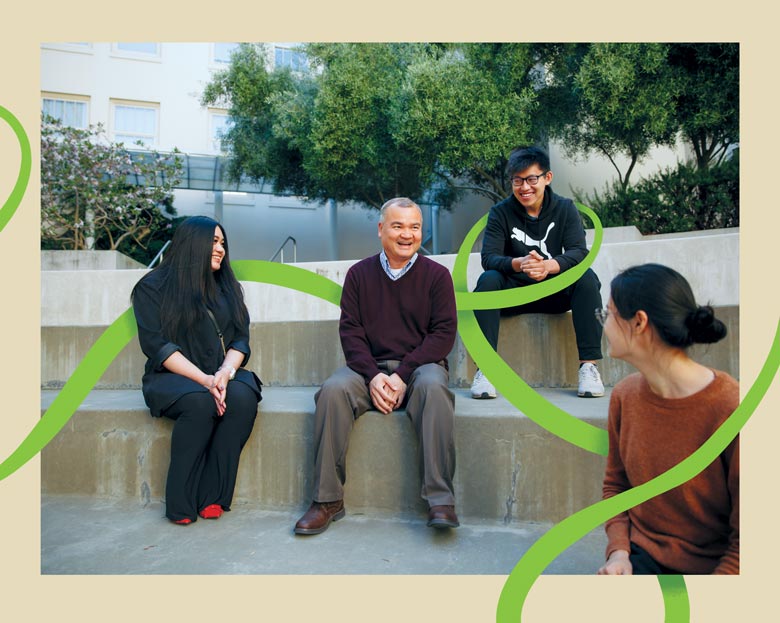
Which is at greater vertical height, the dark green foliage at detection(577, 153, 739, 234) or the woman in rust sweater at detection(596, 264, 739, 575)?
the dark green foliage at detection(577, 153, 739, 234)

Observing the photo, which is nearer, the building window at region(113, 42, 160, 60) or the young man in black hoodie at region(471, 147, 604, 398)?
the young man in black hoodie at region(471, 147, 604, 398)

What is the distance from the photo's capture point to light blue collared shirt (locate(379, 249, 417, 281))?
268 centimetres

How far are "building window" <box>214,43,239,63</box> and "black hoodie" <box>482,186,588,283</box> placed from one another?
11.5m

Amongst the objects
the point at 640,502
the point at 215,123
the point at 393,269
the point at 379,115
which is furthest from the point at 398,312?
the point at 215,123

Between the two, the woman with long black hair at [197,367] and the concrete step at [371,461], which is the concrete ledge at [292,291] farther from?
the woman with long black hair at [197,367]

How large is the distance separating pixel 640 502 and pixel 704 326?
1.56ft

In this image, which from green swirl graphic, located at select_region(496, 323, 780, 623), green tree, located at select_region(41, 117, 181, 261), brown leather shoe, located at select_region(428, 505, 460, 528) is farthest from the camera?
green tree, located at select_region(41, 117, 181, 261)

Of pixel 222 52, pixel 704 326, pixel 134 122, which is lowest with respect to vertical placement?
pixel 704 326

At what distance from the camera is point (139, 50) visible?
14484 millimetres

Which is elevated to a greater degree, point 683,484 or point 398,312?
point 398,312

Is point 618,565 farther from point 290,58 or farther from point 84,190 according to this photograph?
point 290,58

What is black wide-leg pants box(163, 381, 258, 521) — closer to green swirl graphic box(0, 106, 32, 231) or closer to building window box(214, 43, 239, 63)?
green swirl graphic box(0, 106, 32, 231)

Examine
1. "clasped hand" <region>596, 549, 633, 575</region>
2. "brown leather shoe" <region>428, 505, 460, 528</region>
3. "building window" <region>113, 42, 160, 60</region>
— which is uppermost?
"building window" <region>113, 42, 160, 60</region>

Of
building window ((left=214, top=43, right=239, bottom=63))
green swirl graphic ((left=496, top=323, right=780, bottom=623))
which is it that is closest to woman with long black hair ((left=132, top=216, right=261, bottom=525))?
green swirl graphic ((left=496, top=323, right=780, bottom=623))
